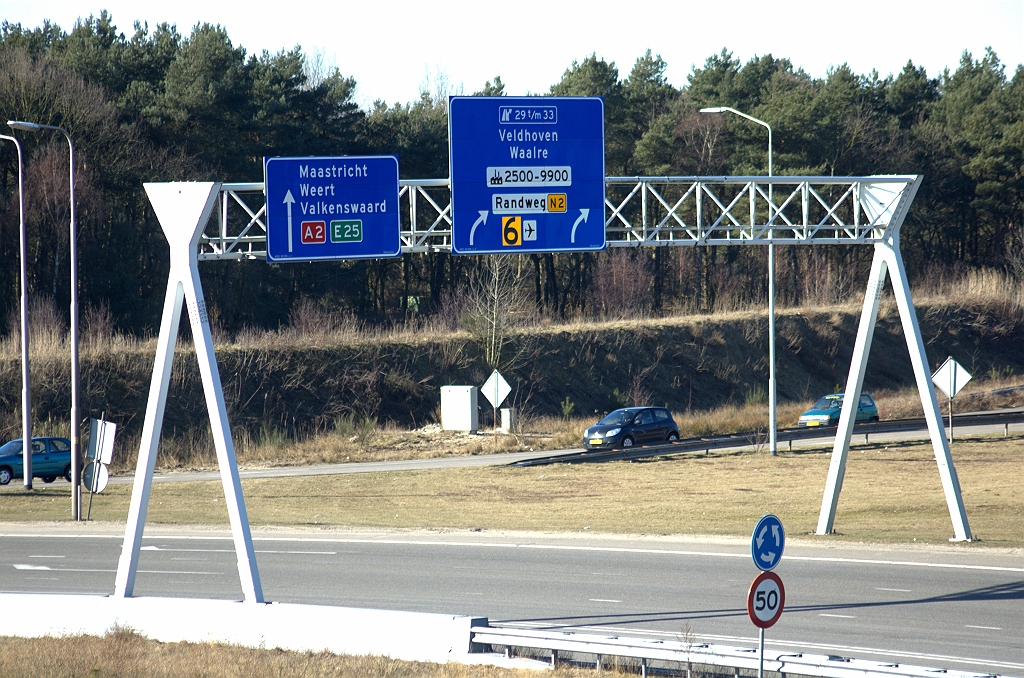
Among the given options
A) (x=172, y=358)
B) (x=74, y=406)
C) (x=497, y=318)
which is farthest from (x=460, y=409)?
(x=172, y=358)

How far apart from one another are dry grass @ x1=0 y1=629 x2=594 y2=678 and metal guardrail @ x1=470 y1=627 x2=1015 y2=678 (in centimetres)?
32

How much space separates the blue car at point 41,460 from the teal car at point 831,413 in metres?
28.3

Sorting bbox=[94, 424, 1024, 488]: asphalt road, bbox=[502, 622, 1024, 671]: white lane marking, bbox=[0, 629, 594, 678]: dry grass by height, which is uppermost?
bbox=[0, 629, 594, 678]: dry grass

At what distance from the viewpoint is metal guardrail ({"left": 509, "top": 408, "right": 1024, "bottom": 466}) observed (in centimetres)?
3488

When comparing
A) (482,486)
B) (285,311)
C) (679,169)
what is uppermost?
(679,169)

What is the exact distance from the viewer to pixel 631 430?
37.7 metres

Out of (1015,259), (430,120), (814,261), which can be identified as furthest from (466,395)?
(1015,259)

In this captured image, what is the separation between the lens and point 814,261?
7531 cm

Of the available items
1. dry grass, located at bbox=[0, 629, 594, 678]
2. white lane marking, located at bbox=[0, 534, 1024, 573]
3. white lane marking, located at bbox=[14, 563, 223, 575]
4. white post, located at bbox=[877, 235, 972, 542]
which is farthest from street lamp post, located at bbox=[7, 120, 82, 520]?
white post, located at bbox=[877, 235, 972, 542]

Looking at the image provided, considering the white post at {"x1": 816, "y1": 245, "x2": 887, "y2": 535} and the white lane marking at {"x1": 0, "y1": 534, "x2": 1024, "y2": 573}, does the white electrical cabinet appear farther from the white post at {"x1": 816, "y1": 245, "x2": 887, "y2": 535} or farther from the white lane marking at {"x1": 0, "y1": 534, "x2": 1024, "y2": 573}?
the white post at {"x1": 816, "y1": 245, "x2": 887, "y2": 535}

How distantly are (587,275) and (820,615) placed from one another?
2333 inches

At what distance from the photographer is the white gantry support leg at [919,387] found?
730 inches

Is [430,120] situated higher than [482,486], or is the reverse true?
[430,120]

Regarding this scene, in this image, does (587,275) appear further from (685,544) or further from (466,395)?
(685,544)
